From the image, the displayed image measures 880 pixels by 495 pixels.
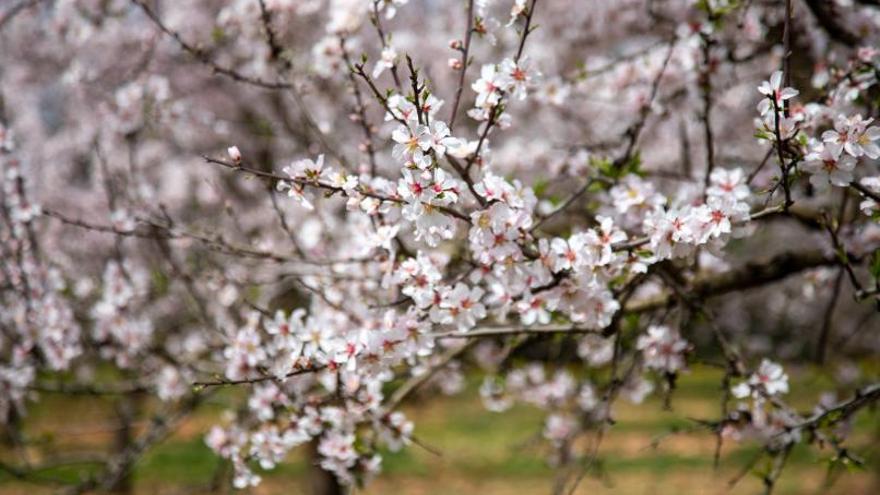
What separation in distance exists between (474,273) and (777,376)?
1.16 meters

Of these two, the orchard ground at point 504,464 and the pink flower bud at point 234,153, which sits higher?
the orchard ground at point 504,464

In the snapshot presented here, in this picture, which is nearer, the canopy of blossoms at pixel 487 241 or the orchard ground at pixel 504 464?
the canopy of blossoms at pixel 487 241

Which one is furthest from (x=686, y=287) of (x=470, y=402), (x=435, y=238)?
(x=470, y=402)

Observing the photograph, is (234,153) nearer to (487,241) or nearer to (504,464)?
(487,241)

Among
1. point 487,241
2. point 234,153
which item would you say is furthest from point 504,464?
point 234,153

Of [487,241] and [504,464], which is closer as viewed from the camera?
[487,241]

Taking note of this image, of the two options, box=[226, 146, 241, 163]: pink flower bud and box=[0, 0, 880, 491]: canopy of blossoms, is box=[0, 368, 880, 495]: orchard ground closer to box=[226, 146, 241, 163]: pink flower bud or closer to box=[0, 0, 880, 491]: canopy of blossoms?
box=[0, 0, 880, 491]: canopy of blossoms

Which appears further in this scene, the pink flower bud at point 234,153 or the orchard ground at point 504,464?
the orchard ground at point 504,464

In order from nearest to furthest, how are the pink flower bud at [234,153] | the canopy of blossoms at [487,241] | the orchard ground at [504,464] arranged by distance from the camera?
the pink flower bud at [234,153] < the canopy of blossoms at [487,241] < the orchard ground at [504,464]

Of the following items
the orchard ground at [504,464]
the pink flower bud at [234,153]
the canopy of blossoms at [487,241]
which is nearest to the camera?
the pink flower bud at [234,153]

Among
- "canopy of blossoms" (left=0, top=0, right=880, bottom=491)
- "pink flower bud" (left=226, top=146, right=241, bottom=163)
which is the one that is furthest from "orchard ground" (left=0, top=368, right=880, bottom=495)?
"pink flower bud" (left=226, top=146, right=241, bottom=163)

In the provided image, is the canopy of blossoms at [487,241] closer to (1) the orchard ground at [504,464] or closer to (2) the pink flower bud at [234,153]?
(2) the pink flower bud at [234,153]

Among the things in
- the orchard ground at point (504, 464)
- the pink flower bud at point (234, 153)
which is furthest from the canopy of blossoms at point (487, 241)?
the orchard ground at point (504, 464)

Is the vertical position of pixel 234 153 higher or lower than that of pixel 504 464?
lower
